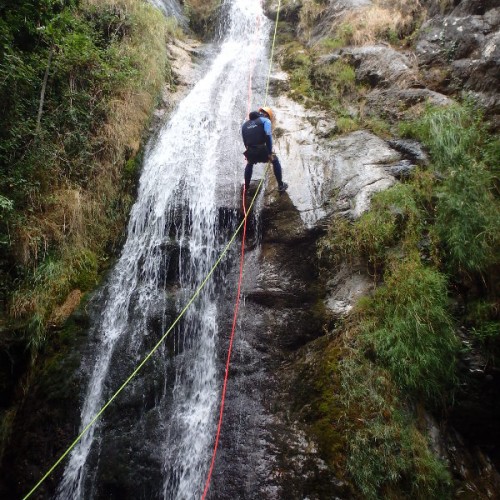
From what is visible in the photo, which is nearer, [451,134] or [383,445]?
[383,445]

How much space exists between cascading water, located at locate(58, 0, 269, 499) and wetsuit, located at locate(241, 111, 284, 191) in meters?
0.74

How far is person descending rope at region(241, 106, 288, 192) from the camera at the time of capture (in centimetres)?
544

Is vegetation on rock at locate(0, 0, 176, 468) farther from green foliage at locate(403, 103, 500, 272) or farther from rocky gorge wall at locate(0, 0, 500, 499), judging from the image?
green foliage at locate(403, 103, 500, 272)

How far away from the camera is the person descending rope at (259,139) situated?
544cm

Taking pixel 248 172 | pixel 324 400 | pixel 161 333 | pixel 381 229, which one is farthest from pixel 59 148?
pixel 324 400

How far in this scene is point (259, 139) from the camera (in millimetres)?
5473

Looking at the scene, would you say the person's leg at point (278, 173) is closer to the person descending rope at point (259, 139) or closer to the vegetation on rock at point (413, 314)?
the person descending rope at point (259, 139)

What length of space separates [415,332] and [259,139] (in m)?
3.50

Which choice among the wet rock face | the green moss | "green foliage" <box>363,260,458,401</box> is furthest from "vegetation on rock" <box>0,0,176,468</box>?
the wet rock face

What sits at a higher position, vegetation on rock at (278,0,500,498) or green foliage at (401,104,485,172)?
green foliage at (401,104,485,172)

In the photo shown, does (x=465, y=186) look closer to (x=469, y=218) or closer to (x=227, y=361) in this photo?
(x=469, y=218)

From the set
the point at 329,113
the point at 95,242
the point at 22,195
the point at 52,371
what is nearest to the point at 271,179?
the point at 329,113

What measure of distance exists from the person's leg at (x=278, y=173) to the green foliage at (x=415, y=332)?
92.1 inches

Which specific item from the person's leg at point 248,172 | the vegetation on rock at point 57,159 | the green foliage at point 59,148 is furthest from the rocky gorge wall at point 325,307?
the green foliage at point 59,148
